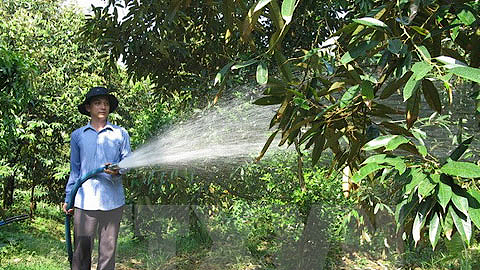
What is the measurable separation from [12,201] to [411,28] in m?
6.04

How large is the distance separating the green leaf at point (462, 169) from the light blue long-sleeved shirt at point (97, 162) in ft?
6.80

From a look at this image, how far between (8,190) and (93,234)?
12.8 feet

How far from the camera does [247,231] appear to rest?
411cm

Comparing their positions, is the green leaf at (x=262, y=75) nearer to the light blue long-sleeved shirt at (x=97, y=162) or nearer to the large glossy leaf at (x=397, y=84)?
the large glossy leaf at (x=397, y=84)

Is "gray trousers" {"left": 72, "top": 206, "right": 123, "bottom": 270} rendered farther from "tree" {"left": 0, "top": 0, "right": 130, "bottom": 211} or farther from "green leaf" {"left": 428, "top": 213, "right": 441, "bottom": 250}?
A: "tree" {"left": 0, "top": 0, "right": 130, "bottom": 211}

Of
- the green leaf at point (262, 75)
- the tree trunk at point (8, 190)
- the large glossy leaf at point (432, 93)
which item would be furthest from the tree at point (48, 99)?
the large glossy leaf at point (432, 93)

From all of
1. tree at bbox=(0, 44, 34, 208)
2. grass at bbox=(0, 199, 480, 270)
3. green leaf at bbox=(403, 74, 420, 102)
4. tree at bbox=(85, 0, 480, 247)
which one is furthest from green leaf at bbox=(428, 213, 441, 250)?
tree at bbox=(0, 44, 34, 208)

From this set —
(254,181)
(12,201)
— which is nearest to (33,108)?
(12,201)

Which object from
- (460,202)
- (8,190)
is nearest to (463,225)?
(460,202)

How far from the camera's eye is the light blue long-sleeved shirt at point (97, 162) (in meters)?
2.88

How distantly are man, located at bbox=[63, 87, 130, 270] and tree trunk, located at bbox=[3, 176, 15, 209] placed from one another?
3.58m

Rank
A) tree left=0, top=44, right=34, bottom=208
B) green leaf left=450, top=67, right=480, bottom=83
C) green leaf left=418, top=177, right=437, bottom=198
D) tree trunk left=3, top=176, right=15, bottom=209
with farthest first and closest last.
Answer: tree trunk left=3, top=176, right=15, bottom=209
tree left=0, top=44, right=34, bottom=208
green leaf left=418, top=177, right=437, bottom=198
green leaf left=450, top=67, right=480, bottom=83

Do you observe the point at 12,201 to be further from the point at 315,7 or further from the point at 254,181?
the point at 315,7

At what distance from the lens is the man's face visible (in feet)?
9.72
